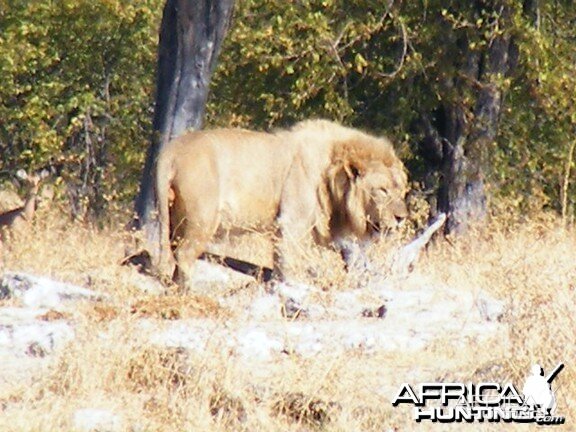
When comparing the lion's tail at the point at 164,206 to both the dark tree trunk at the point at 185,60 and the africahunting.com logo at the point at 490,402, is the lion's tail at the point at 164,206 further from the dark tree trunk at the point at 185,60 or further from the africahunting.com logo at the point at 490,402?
the africahunting.com logo at the point at 490,402

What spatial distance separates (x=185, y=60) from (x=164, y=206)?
4195mm

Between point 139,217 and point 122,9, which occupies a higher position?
point 122,9

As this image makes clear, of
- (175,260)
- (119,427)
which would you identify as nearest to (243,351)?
(119,427)

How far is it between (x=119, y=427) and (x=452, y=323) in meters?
2.94

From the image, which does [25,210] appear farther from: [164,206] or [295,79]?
Result: [164,206]

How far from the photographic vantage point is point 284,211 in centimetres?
1333

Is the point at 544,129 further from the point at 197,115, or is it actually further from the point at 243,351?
the point at 243,351

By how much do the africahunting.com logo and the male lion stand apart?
Answer: 4236mm

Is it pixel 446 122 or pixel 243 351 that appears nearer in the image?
pixel 243 351

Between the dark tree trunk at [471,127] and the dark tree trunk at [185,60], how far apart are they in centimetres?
292

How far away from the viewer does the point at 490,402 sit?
332 inches

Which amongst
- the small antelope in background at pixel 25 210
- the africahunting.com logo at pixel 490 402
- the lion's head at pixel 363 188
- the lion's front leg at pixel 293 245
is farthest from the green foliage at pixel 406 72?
the africahunting.com logo at pixel 490 402

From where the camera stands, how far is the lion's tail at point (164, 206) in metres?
→ 12.6

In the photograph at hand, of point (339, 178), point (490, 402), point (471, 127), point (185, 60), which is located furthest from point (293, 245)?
point (471, 127)
